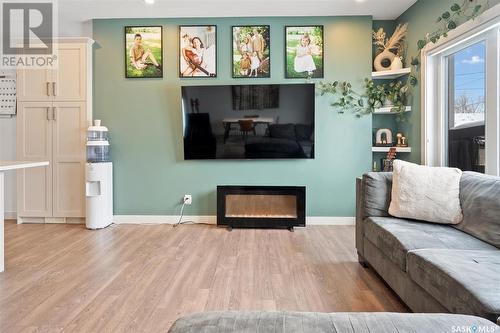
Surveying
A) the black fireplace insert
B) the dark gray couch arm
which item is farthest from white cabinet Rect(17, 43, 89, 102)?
the dark gray couch arm

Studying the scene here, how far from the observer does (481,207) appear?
1.99 m

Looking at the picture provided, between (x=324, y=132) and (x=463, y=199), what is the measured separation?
6.66 ft

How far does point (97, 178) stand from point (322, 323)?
3.54m

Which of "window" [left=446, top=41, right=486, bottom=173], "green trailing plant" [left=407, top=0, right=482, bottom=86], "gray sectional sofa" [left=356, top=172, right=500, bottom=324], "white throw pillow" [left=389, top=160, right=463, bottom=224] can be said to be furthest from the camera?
"window" [left=446, top=41, right=486, bottom=173]

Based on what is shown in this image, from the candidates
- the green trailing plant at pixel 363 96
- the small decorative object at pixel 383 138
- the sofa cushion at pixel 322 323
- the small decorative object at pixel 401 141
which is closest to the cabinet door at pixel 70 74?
the green trailing plant at pixel 363 96

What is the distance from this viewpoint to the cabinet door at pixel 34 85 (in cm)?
403

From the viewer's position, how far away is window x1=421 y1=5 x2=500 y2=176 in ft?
8.39

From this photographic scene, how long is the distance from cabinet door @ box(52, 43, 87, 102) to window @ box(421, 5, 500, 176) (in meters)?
4.04

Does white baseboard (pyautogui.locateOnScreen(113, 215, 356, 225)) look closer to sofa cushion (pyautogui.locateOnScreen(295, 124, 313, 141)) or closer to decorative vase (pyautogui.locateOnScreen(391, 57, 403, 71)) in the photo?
sofa cushion (pyautogui.locateOnScreen(295, 124, 313, 141))

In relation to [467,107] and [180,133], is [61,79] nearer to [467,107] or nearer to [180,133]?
[180,133]

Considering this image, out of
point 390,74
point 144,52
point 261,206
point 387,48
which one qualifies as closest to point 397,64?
point 390,74

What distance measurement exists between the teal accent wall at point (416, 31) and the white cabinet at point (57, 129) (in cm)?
394

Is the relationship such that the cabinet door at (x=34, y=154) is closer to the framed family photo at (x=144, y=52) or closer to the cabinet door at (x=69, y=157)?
the cabinet door at (x=69, y=157)

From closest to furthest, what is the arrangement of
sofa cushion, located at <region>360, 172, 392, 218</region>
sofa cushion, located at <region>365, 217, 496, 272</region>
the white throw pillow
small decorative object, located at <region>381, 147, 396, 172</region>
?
sofa cushion, located at <region>365, 217, 496, 272</region>, the white throw pillow, sofa cushion, located at <region>360, 172, 392, 218</region>, small decorative object, located at <region>381, 147, 396, 172</region>
